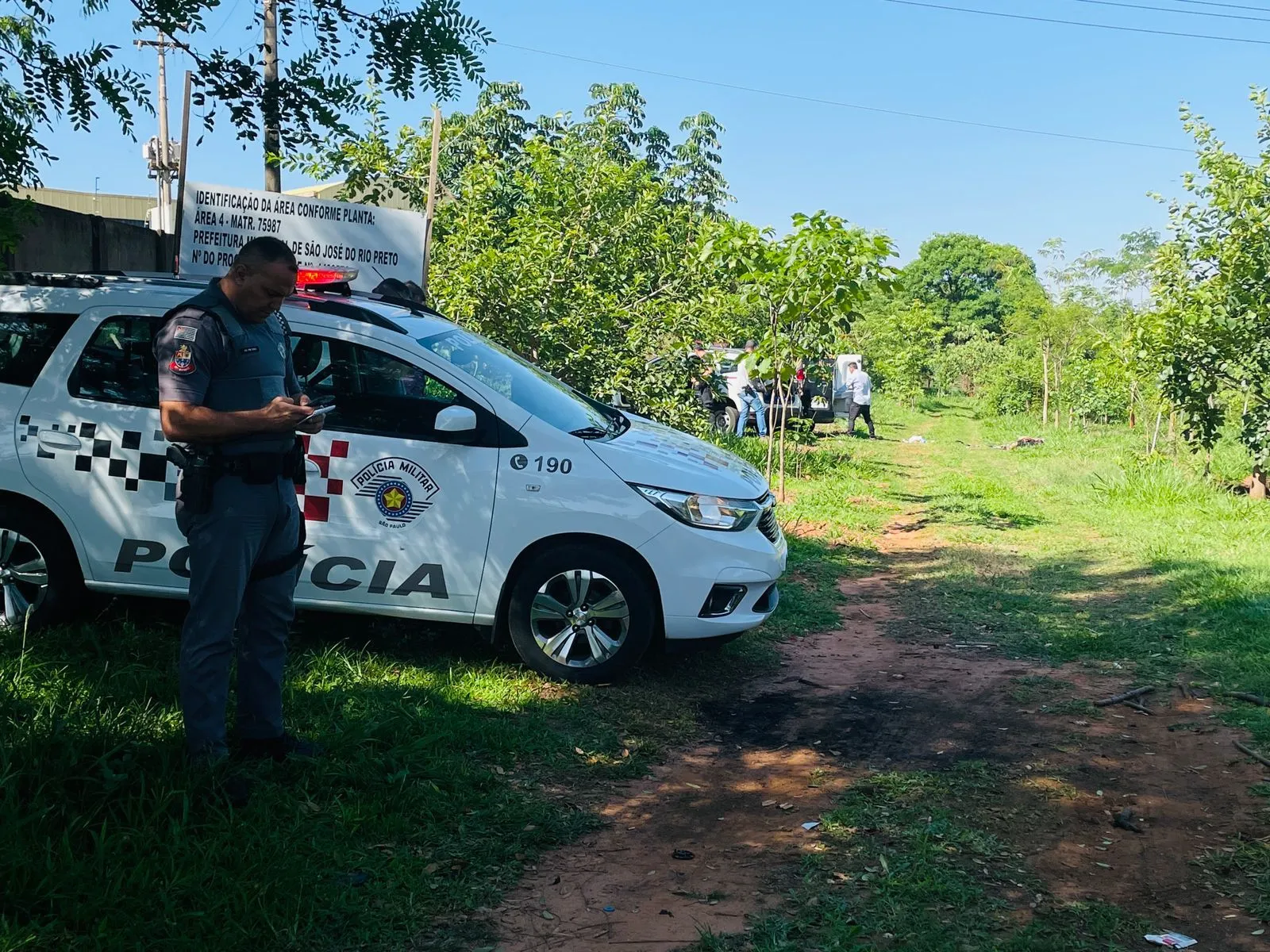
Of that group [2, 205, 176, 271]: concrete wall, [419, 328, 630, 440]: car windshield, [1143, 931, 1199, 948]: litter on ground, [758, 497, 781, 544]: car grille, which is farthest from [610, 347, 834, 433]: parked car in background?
[1143, 931, 1199, 948]: litter on ground

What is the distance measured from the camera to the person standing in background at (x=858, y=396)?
23.0 m

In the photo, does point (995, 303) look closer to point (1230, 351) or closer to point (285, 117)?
point (1230, 351)

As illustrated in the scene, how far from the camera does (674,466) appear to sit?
5.60 metres

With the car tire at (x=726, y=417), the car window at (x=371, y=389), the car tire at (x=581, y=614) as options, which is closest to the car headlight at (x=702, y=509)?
the car tire at (x=581, y=614)

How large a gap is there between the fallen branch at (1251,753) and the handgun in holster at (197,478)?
4347mm

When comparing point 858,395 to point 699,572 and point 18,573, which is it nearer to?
point 699,572

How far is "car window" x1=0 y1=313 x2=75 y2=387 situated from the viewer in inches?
214

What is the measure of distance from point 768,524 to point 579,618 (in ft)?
3.80

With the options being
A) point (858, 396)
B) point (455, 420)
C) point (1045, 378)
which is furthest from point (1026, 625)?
point (1045, 378)

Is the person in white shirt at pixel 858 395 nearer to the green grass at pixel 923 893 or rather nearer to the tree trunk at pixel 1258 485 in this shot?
the tree trunk at pixel 1258 485

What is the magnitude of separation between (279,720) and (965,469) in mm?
15254

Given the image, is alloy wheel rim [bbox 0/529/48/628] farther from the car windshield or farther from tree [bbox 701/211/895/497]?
tree [bbox 701/211/895/497]

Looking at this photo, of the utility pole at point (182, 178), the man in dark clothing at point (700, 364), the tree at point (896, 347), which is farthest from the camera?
the tree at point (896, 347)

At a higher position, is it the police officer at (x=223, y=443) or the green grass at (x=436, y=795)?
the police officer at (x=223, y=443)
